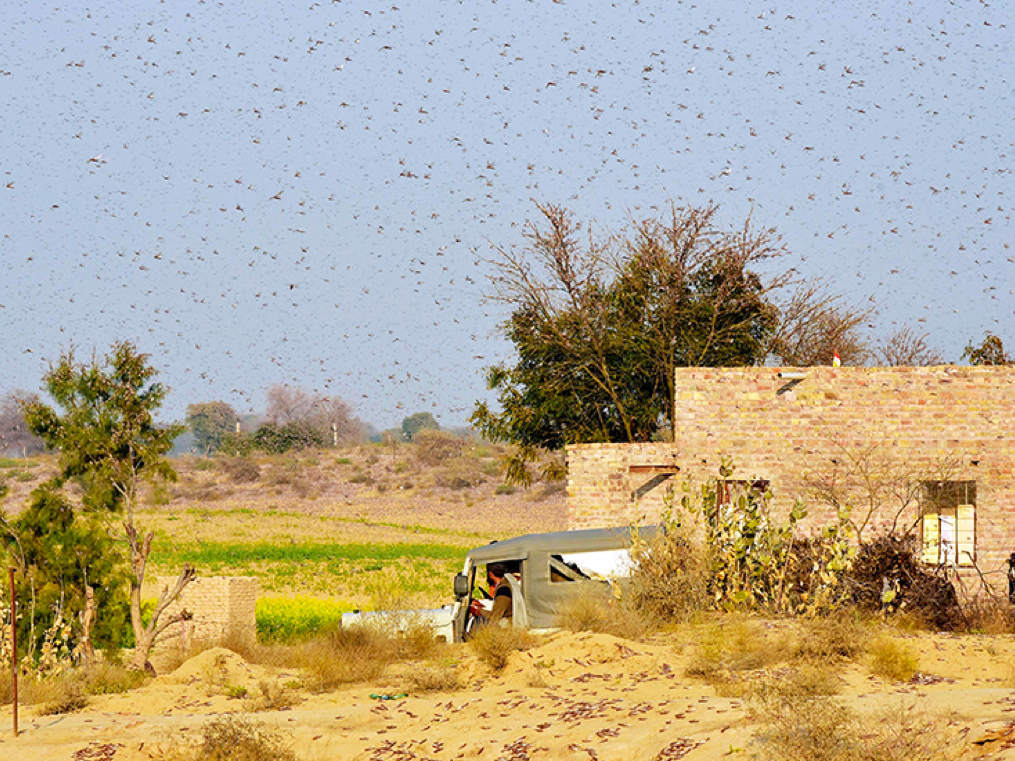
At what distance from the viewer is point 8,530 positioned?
1903 centimetres

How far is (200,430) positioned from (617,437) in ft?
379

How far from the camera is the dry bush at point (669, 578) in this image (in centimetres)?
1656

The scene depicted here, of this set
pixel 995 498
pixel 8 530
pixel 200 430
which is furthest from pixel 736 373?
pixel 200 430

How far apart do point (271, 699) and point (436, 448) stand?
8568cm

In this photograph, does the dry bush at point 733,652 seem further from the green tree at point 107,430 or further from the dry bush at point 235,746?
the green tree at point 107,430

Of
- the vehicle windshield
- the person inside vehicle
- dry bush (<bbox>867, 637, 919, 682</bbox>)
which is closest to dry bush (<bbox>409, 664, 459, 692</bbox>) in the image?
the person inside vehicle

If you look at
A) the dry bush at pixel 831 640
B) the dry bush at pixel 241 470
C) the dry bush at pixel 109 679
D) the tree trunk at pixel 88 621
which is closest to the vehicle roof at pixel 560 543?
the dry bush at pixel 831 640

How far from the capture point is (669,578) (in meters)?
16.7

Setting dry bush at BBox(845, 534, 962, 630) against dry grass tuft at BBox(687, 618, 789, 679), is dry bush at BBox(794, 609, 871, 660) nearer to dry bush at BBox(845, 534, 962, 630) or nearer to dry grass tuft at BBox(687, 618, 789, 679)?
dry grass tuft at BBox(687, 618, 789, 679)

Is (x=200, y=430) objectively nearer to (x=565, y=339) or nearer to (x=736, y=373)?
(x=565, y=339)

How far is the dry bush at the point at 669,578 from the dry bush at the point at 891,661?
291cm

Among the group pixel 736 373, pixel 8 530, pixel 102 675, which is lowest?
pixel 102 675

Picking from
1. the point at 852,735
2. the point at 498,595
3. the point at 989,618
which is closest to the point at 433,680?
the point at 498,595

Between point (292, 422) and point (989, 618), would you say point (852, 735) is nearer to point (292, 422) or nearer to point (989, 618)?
point (989, 618)
